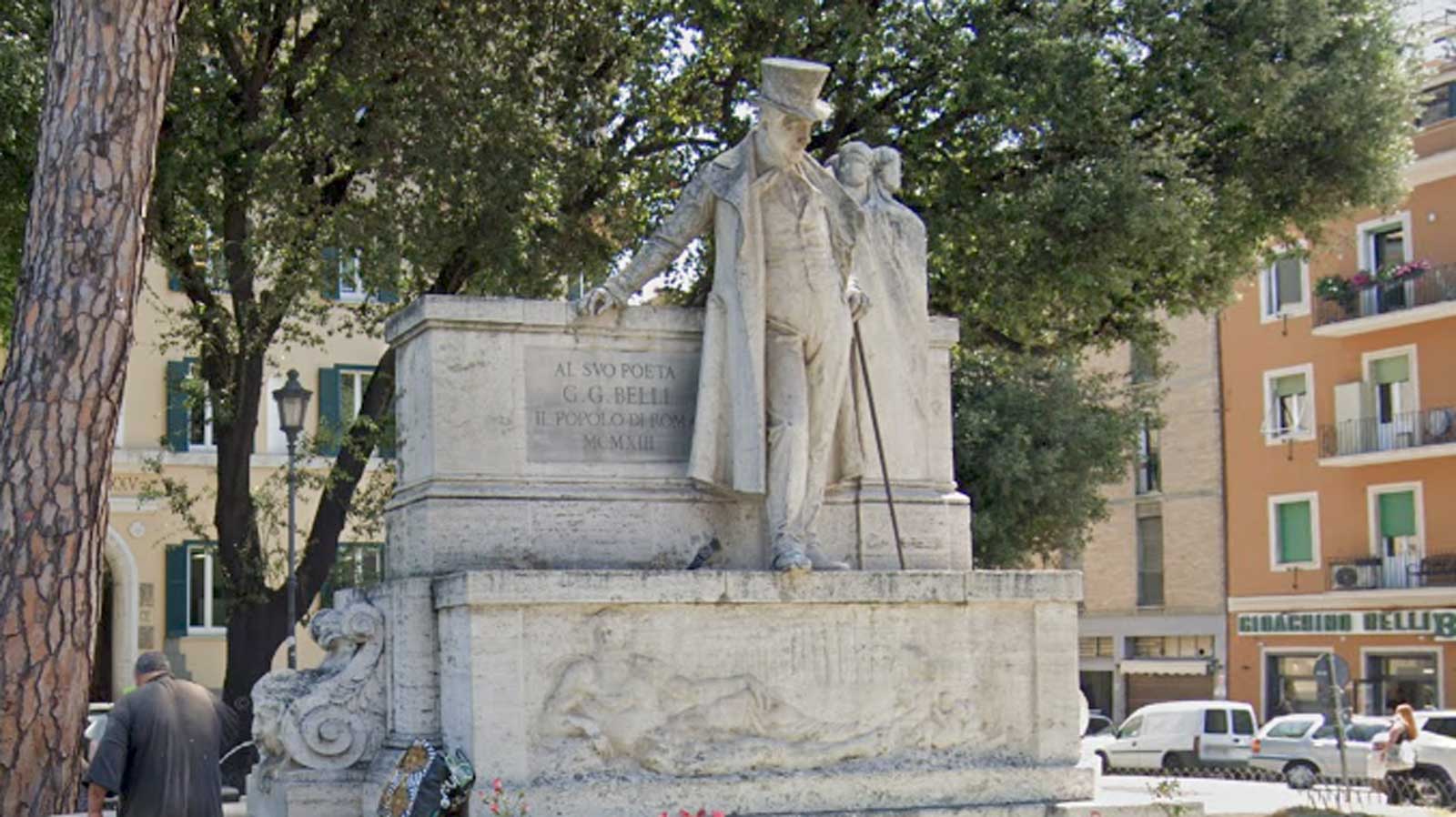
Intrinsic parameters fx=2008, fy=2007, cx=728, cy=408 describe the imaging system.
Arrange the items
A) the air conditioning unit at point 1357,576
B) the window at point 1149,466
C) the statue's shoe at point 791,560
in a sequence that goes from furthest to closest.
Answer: the window at point 1149,466, the air conditioning unit at point 1357,576, the statue's shoe at point 791,560

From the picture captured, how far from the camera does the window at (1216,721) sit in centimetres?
2948

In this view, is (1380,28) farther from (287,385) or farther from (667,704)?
(667,704)

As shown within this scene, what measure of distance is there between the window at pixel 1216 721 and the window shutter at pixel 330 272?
15.6 meters

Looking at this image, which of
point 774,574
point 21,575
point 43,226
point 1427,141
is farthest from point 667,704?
point 1427,141

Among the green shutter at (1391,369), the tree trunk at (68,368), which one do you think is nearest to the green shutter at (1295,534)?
the green shutter at (1391,369)

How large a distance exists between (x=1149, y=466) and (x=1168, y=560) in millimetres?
2157

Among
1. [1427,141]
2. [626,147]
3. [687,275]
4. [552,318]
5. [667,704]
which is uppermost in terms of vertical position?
[1427,141]

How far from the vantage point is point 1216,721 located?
29.7 metres

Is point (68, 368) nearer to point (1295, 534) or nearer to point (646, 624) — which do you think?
point (646, 624)

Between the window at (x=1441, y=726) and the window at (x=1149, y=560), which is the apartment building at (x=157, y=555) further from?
the window at (x=1149, y=560)

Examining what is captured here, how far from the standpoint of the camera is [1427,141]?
36469 millimetres

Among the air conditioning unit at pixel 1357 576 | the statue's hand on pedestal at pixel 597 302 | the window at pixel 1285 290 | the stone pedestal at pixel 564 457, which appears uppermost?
the window at pixel 1285 290

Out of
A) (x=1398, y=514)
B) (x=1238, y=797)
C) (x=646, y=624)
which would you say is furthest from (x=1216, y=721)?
(x=646, y=624)

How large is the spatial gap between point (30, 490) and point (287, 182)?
8.96 m
